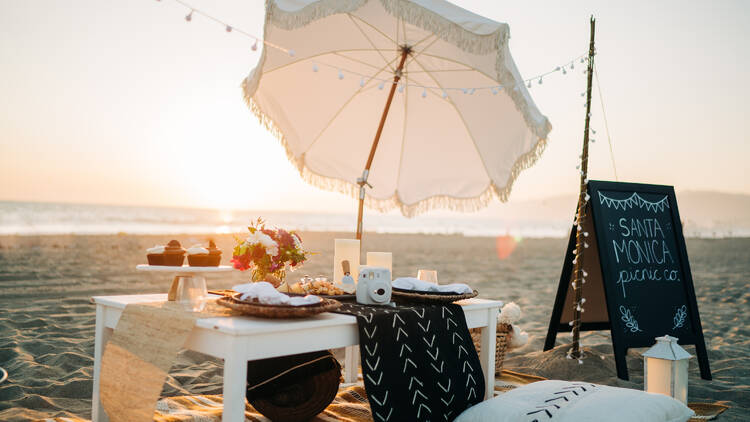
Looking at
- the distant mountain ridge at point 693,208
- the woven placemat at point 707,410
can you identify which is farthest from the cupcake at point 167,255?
the distant mountain ridge at point 693,208

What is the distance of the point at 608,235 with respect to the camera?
3.85m

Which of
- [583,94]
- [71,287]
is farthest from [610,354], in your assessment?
[71,287]

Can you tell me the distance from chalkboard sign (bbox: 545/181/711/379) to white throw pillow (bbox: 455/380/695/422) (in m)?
1.24

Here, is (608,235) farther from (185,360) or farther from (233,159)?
(233,159)

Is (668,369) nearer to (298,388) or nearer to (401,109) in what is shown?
(298,388)

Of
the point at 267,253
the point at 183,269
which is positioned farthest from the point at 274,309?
the point at 267,253

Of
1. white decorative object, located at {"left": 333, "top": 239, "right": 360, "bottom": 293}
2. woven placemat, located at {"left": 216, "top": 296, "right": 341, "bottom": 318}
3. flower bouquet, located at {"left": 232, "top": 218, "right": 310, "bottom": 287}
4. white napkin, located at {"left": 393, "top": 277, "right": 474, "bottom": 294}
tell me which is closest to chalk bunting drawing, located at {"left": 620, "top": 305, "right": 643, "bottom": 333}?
white napkin, located at {"left": 393, "top": 277, "right": 474, "bottom": 294}

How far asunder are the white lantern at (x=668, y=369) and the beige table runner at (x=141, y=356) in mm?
2438

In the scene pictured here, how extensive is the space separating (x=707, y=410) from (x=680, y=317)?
113 centimetres

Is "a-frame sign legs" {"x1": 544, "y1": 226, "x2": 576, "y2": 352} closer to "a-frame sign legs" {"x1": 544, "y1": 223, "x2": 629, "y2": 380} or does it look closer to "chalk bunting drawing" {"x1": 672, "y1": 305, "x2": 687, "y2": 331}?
"a-frame sign legs" {"x1": 544, "y1": 223, "x2": 629, "y2": 380}

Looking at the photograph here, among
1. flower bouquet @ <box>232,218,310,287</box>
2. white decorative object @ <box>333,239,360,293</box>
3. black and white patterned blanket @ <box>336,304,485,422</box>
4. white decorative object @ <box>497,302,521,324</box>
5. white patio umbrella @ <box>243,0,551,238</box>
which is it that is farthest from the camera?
white decorative object @ <box>497,302,521,324</box>

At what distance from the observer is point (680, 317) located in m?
3.98

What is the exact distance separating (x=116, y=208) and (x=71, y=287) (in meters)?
24.3

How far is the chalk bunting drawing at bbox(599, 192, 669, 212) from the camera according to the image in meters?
3.96
